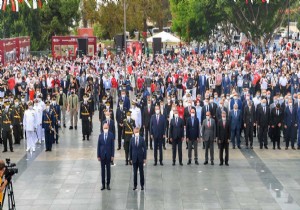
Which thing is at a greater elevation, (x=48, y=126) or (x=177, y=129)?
(x=177, y=129)

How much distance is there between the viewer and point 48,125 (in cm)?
2428

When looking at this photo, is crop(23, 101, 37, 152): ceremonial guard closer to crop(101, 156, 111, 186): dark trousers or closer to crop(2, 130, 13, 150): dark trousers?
crop(2, 130, 13, 150): dark trousers

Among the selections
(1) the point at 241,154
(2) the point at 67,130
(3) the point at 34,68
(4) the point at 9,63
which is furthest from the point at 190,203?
(4) the point at 9,63

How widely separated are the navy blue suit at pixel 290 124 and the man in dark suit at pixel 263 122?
1.96 feet

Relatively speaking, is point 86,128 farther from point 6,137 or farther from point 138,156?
point 138,156

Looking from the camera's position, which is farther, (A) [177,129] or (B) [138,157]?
(A) [177,129]

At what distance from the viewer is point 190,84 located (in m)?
36.4

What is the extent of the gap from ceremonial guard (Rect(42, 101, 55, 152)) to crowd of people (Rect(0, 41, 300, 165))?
0.10 feet

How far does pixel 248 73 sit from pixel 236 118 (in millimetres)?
13550

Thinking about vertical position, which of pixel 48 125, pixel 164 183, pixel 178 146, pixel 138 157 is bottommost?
pixel 164 183

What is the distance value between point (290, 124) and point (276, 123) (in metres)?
0.44

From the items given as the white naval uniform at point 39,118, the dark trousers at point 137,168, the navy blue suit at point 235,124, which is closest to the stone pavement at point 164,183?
the dark trousers at point 137,168

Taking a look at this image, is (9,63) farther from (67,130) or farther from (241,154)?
(241,154)

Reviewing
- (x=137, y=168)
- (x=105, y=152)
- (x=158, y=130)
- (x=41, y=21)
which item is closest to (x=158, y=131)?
(x=158, y=130)
